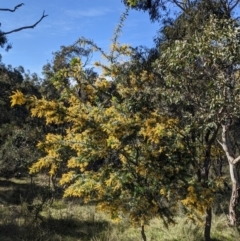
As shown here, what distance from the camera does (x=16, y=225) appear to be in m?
8.32

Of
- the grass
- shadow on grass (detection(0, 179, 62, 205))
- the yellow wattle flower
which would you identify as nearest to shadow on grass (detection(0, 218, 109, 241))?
the grass

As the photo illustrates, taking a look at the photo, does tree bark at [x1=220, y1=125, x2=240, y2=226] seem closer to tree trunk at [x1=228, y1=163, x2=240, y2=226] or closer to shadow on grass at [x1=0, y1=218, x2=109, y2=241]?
tree trunk at [x1=228, y1=163, x2=240, y2=226]

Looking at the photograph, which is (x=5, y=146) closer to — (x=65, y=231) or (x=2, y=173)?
(x=2, y=173)

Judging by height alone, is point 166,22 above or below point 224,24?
above

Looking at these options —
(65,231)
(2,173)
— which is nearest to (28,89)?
(2,173)

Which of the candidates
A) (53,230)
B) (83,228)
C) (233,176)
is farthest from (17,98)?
(233,176)

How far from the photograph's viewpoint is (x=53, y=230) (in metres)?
9.24

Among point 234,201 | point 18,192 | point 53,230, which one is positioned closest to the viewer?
point 53,230

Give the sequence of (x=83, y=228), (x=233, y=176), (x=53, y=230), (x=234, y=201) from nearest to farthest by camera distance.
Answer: (x=53, y=230), (x=83, y=228), (x=234, y=201), (x=233, y=176)

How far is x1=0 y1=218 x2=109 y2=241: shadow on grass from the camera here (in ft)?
24.0

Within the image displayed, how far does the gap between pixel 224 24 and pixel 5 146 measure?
48.3ft

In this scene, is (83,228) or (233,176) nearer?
(83,228)

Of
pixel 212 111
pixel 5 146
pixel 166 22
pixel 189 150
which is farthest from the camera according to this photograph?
pixel 5 146

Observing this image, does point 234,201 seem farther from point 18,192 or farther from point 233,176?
point 18,192
